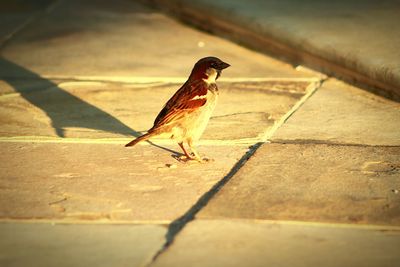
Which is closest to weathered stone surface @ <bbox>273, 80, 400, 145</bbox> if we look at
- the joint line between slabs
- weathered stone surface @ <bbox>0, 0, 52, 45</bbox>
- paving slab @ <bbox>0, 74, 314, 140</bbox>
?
paving slab @ <bbox>0, 74, 314, 140</bbox>

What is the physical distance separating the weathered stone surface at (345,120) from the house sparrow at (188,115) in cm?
75

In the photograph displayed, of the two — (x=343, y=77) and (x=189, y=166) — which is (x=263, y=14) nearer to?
(x=343, y=77)

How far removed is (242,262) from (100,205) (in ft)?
3.94

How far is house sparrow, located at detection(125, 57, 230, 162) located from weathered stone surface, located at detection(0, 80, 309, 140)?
624mm

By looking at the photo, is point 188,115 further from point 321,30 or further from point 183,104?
point 321,30

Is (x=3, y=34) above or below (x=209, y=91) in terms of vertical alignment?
below

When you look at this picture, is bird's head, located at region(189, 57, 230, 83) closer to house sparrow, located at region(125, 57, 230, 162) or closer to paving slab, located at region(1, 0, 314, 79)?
house sparrow, located at region(125, 57, 230, 162)

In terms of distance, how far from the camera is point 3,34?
10.4 m

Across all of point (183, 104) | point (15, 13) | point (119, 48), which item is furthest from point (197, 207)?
point (15, 13)

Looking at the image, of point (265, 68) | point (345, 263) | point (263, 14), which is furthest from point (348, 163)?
point (263, 14)

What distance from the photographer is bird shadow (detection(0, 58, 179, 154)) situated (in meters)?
7.07

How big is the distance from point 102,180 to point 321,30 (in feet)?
13.8

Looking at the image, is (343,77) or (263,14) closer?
(343,77)

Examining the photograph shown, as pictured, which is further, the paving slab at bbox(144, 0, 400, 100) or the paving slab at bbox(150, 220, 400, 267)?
the paving slab at bbox(144, 0, 400, 100)
